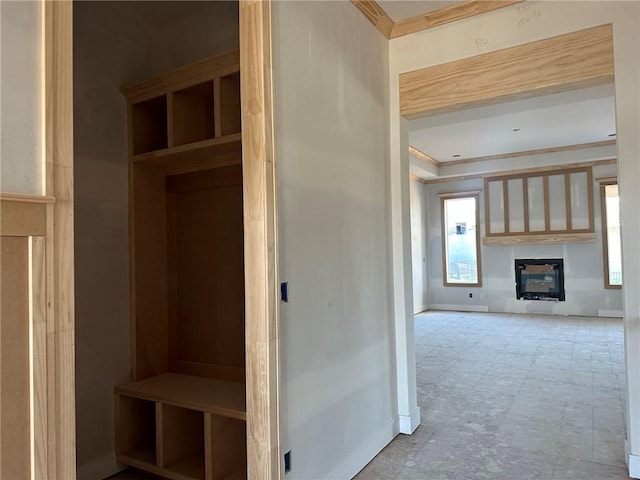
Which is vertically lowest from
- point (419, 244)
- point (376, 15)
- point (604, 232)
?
point (419, 244)

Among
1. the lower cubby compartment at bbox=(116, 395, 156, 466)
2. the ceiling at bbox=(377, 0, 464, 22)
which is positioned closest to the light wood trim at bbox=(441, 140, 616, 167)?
the ceiling at bbox=(377, 0, 464, 22)

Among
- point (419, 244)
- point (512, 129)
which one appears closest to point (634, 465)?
point (512, 129)

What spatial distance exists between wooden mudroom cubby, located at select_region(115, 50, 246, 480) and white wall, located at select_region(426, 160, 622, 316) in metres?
7.17

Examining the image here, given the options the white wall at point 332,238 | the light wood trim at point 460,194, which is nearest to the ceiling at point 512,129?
the light wood trim at point 460,194

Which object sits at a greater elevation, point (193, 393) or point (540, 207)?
point (540, 207)

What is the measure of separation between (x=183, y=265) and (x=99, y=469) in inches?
53.2

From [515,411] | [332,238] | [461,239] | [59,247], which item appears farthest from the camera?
[461,239]

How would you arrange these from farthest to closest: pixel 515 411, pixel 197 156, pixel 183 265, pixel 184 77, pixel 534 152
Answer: pixel 534 152, pixel 515 411, pixel 183 265, pixel 197 156, pixel 184 77

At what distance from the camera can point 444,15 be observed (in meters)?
2.88

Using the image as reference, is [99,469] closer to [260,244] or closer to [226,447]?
[226,447]

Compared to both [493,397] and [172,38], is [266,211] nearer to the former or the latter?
[172,38]

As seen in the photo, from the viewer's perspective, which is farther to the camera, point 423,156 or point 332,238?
point 423,156

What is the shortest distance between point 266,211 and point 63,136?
81 cm

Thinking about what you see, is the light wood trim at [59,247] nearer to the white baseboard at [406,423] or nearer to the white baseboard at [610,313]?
the white baseboard at [406,423]
